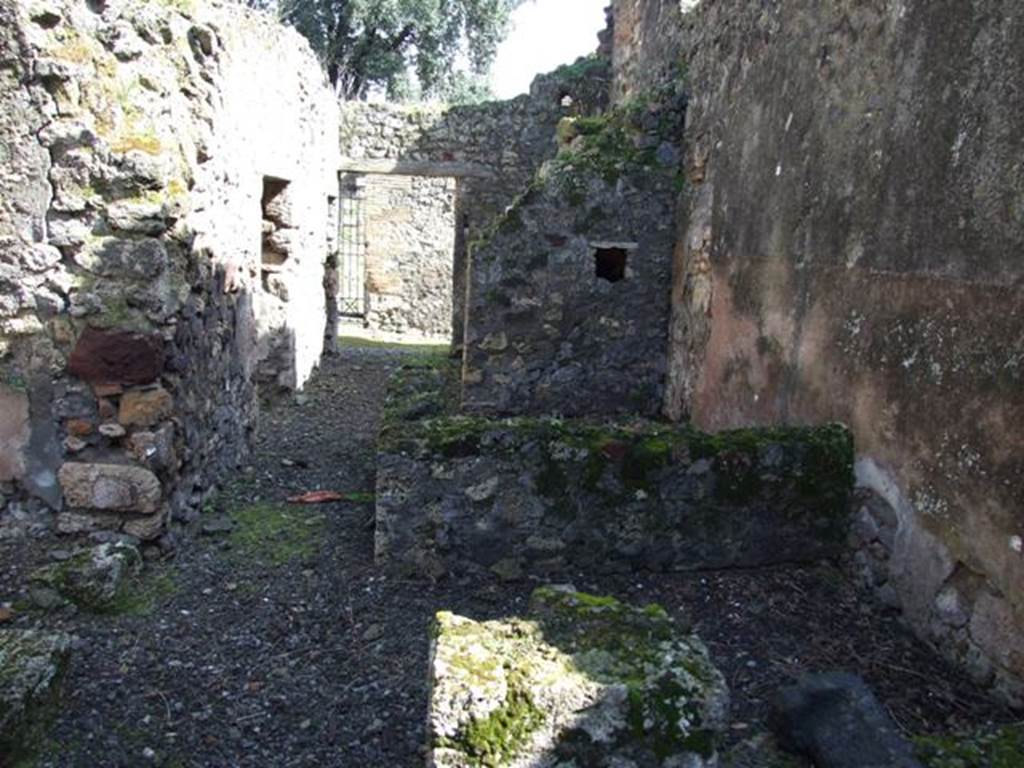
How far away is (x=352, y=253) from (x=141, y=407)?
1231cm

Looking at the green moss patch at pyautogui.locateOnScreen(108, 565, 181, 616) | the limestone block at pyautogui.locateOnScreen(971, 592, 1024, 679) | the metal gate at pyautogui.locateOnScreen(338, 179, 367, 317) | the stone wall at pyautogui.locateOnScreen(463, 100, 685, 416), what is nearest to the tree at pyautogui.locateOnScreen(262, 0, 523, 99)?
the metal gate at pyautogui.locateOnScreen(338, 179, 367, 317)

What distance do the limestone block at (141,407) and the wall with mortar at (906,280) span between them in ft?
11.0

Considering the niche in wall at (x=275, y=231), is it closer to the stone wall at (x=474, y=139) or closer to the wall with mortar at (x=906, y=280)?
the stone wall at (x=474, y=139)

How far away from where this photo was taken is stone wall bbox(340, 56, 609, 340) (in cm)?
1060

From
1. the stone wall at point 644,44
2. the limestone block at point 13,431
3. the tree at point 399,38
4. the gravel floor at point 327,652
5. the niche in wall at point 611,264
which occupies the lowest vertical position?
the gravel floor at point 327,652

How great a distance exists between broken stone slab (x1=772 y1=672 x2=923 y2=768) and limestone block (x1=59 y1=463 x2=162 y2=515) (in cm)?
299

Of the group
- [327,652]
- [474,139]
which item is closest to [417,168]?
[474,139]

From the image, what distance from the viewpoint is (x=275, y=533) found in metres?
4.73

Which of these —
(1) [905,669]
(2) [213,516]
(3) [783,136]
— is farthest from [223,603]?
(3) [783,136]

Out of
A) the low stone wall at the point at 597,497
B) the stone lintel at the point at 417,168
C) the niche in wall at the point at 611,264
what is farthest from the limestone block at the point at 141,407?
the stone lintel at the point at 417,168

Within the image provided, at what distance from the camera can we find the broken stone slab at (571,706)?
217 centimetres

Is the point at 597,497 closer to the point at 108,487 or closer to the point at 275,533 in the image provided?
the point at 275,533

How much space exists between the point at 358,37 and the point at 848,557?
18.8 meters

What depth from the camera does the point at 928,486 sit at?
345cm
